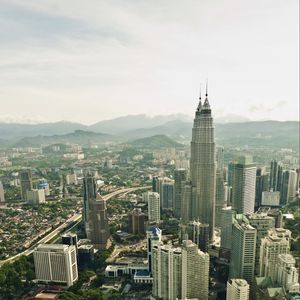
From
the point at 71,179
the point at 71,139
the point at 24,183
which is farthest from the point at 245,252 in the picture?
the point at 71,139

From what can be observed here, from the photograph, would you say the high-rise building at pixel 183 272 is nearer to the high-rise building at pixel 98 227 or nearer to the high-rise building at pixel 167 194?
the high-rise building at pixel 98 227

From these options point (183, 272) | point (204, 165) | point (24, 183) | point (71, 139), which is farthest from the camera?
point (71, 139)

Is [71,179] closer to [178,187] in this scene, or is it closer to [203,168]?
[178,187]

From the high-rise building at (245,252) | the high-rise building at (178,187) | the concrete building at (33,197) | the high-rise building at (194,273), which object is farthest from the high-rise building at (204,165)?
the concrete building at (33,197)

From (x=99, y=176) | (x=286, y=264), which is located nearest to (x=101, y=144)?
(x=99, y=176)

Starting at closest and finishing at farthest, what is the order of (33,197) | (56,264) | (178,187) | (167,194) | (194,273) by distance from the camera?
(194,273) → (56,264) → (178,187) → (167,194) → (33,197)

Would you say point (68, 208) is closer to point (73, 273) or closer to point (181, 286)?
point (73, 273)

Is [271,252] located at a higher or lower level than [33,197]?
higher
